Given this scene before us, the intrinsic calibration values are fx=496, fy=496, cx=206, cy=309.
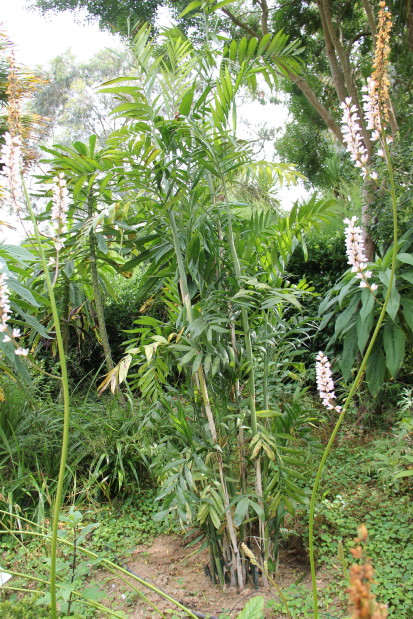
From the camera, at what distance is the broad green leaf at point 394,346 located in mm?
2762

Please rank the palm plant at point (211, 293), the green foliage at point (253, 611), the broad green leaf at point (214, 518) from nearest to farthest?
the green foliage at point (253, 611) → the broad green leaf at point (214, 518) → the palm plant at point (211, 293)

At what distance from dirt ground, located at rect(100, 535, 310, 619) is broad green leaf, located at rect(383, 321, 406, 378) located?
113 centimetres

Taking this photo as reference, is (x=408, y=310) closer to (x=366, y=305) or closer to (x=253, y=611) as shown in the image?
(x=366, y=305)

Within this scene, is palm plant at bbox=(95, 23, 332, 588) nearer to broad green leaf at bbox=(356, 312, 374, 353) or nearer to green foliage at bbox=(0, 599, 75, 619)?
green foliage at bbox=(0, 599, 75, 619)

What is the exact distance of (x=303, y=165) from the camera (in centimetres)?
732

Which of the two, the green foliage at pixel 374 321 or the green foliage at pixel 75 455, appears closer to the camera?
the green foliage at pixel 374 321

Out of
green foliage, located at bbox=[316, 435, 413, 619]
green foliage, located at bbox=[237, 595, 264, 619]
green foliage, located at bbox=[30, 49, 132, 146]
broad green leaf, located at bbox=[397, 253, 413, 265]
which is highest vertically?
green foliage, located at bbox=[30, 49, 132, 146]

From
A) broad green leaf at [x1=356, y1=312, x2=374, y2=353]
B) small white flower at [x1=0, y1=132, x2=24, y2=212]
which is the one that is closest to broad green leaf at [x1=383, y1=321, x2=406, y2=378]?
broad green leaf at [x1=356, y1=312, x2=374, y2=353]

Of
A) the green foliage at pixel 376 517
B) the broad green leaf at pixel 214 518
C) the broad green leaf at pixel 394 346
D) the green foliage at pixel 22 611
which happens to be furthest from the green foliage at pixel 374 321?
the green foliage at pixel 22 611

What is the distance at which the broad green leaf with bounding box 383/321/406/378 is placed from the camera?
276 centimetres

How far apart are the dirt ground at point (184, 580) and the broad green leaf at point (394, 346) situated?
1130mm

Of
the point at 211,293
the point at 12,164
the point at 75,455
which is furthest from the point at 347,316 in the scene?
the point at 12,164

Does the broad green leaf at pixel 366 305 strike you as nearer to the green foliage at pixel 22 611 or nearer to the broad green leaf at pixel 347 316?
the broad green leaf at pixel 347 316

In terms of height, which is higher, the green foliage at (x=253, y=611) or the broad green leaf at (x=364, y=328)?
the broad green leaf at (x=364, y=328)
